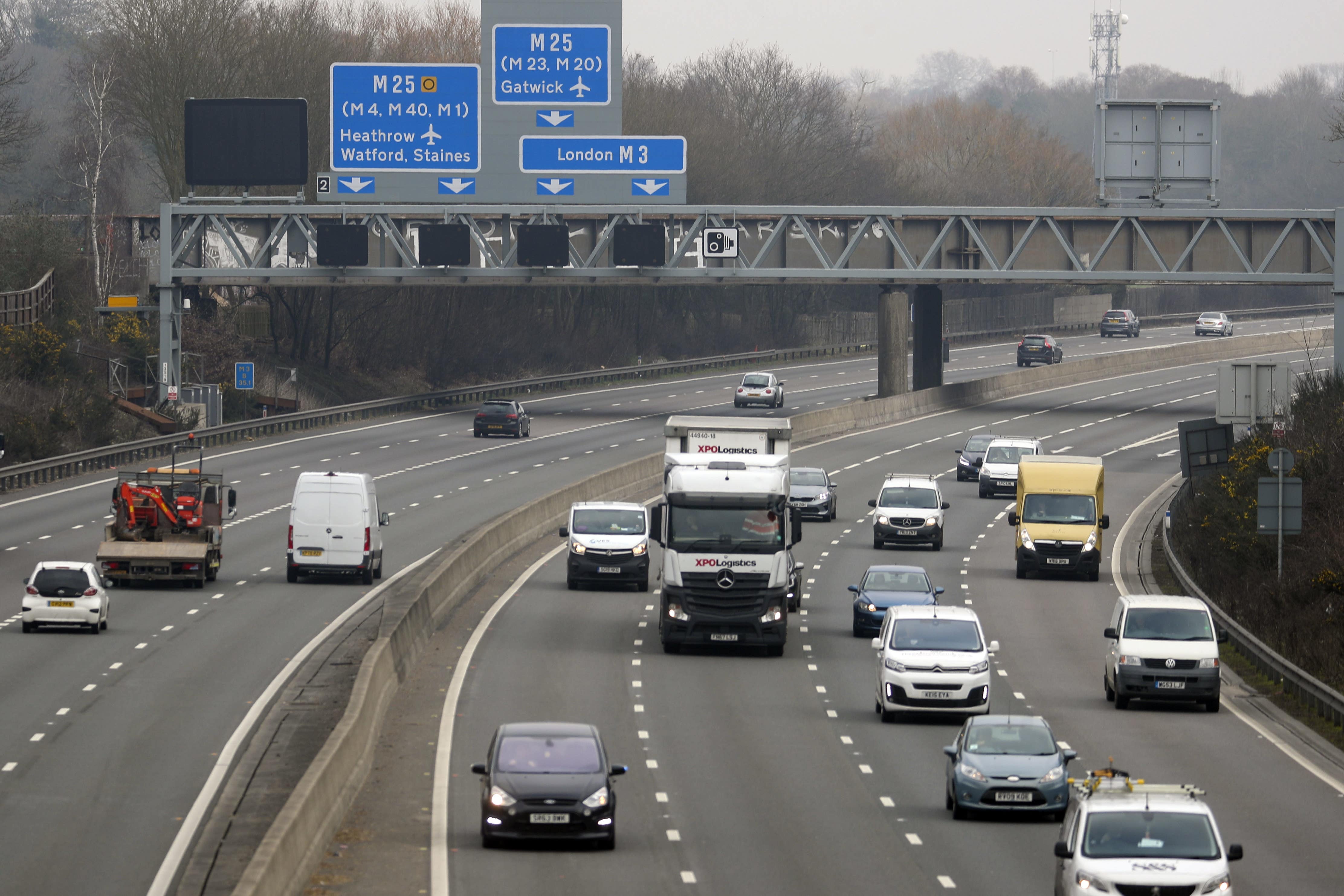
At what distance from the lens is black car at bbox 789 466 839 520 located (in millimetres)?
52500

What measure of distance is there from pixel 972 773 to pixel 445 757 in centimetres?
701

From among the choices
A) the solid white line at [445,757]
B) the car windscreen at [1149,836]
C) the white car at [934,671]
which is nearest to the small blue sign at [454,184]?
the solid white line at [445,757]

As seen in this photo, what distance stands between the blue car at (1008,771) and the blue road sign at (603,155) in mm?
41154

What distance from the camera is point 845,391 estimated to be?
295ft

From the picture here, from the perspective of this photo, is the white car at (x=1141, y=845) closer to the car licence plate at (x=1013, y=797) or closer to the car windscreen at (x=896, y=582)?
the car licence plate at (x=1013, y=797)

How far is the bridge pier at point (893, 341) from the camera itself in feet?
267

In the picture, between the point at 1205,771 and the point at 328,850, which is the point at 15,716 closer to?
the point at 328,850

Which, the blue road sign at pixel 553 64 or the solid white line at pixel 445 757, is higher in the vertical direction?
the blue road sign at pixel 553 64

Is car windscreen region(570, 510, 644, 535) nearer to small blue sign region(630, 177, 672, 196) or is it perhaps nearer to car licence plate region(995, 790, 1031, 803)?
car licence plate region(995, 790, 1031, 803)

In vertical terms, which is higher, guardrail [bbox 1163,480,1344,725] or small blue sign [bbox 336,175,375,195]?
small blue sign [bbox 336,175,375,195]

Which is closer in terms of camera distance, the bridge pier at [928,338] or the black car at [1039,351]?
the bridge pier at [928,338]

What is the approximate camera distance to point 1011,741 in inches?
845

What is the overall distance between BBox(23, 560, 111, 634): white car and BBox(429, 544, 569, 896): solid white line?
638 centimetres

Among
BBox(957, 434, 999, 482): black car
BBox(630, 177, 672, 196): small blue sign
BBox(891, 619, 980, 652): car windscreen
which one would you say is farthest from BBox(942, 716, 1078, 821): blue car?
BBox(630, 177, 672, 196): small blue sign
